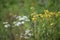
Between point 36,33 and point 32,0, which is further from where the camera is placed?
point 32,0

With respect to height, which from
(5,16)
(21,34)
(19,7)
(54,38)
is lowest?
(54,38)

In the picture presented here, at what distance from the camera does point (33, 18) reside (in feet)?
17.1

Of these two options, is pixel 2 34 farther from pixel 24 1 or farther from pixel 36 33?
pixel 24 1

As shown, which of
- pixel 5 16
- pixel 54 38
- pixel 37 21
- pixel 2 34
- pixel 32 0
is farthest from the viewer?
pixel 32 0

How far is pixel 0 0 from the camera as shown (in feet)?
25.2

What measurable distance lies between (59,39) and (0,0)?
10.1 ft

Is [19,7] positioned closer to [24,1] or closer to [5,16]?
[24,1]

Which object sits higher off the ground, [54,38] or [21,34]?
[21,34]

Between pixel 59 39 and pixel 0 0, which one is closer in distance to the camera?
pixel 59 39

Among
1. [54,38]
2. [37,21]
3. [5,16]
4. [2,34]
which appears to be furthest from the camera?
[5,16]

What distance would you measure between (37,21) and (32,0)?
6.72 ft

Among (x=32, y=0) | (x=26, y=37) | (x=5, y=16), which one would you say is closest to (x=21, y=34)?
(x=26, y=37)

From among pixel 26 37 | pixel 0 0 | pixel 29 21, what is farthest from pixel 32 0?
pixel 26 37

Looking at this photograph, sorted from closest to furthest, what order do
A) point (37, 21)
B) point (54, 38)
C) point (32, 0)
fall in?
1. point (54, 38)
2. point (37, 21)
3. point (32, 0)
